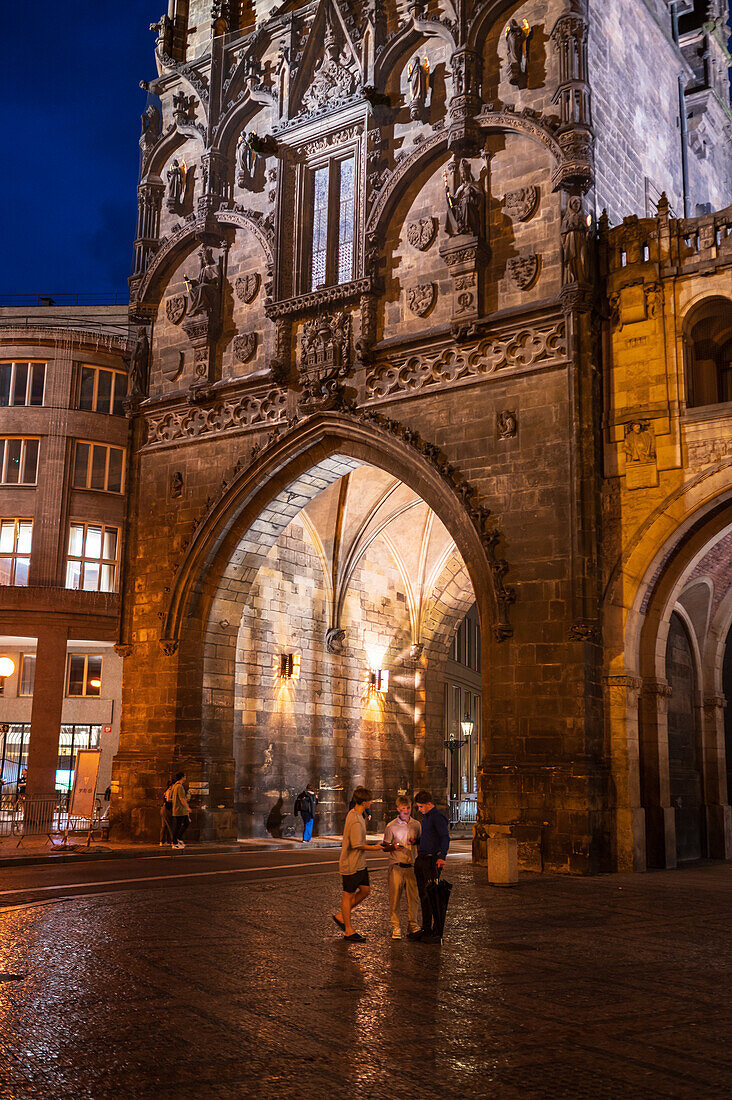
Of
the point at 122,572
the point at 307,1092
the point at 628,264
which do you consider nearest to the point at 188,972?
the point at 307,1092

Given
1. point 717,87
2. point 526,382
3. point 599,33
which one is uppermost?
point 717,87

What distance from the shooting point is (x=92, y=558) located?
3092 cm

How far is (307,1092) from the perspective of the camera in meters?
5.29

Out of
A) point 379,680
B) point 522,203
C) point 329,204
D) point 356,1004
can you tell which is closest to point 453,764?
point 379,680

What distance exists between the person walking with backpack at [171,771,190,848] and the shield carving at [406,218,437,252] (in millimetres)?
11273

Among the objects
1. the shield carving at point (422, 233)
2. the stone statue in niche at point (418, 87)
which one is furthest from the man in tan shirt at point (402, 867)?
the stone statue in niche at point (418, 87)

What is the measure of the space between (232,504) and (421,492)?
184 inches

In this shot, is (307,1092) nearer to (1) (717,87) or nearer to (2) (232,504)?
(2) (232,504)

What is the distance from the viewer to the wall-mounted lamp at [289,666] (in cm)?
2502

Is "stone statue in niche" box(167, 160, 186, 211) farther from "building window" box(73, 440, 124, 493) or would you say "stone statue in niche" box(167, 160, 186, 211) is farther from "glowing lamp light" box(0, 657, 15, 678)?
"glowing lamp light" box(0, 657, 15, 678)

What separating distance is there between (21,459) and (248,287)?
11.0 m

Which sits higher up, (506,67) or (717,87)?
(717,87)

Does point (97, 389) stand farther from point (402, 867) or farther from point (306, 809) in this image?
point (402, 867)

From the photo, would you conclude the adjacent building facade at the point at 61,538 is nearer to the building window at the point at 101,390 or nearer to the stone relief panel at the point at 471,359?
the building window at the point at 101,390
